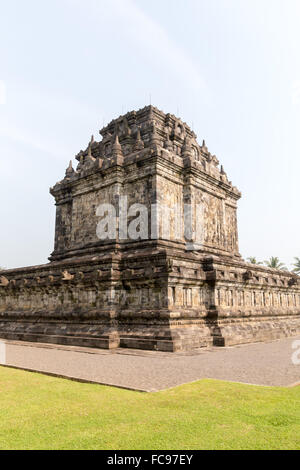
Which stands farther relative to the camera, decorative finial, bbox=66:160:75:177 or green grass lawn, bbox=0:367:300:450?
decorative finial, bbox=66:160:75:177

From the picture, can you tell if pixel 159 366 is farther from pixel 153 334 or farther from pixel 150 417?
pixel 150 417

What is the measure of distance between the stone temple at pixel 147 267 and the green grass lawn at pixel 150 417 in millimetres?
6590

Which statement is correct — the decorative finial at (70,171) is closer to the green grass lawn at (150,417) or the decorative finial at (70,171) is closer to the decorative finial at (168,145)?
the decorative finial at (168,145)

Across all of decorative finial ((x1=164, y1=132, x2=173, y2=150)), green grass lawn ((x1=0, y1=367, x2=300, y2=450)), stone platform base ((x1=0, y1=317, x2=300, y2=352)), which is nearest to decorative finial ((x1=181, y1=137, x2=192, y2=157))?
decorative finial ((x1=164, y1=132, x2=173, y2=150))

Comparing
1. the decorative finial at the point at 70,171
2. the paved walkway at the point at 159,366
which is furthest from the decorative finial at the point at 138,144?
the paved walkway at the point at 159,366

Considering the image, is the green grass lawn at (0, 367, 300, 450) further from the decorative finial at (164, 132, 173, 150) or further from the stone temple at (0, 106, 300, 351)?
the decorative finial at (164, 132, 173, 150)

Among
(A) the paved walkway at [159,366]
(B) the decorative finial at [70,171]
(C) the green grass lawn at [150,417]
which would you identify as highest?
(B) the decorative finial at [70,171]

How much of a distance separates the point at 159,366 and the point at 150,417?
4844 millimetres

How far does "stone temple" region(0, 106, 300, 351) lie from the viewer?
1496 centimetres

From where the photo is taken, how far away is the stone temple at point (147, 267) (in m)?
15.0

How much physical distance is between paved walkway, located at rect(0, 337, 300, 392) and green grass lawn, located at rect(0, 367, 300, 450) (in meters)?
0.80
